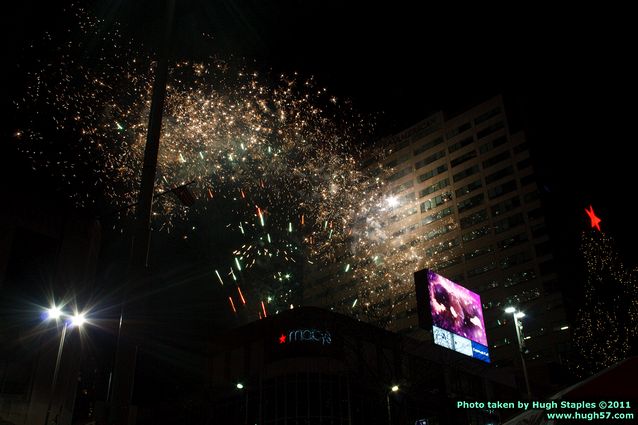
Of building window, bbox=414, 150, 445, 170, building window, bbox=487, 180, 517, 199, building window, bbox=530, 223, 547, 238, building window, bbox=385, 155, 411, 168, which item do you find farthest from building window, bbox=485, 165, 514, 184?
building window, bbox=385, 155, 411, 168

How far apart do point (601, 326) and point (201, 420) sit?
4130cm

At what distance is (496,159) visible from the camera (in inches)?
3979

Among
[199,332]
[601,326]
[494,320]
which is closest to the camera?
[199,332]

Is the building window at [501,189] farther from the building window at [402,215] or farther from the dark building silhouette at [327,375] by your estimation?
the dark building silhouette at [327,375]

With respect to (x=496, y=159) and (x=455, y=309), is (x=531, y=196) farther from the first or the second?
(x=455, y=309)

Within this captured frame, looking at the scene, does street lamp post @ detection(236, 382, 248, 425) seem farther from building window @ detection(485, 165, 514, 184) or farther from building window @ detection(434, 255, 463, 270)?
building window @ detection(485, 165, 514, 184)

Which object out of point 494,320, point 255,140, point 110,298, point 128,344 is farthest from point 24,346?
point 494,320

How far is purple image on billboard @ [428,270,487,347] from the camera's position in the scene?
32.2 m

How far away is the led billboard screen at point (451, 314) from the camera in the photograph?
31516 mm

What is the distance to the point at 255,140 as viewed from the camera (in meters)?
22.2

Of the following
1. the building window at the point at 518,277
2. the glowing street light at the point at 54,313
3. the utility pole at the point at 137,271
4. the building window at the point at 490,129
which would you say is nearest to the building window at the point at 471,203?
the building window at the point at 490,129

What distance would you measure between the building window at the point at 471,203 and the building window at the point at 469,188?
1679 millimetres

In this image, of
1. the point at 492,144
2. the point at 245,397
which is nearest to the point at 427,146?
the point at 492,144

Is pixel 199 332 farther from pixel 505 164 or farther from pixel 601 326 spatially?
pixel 505 164
